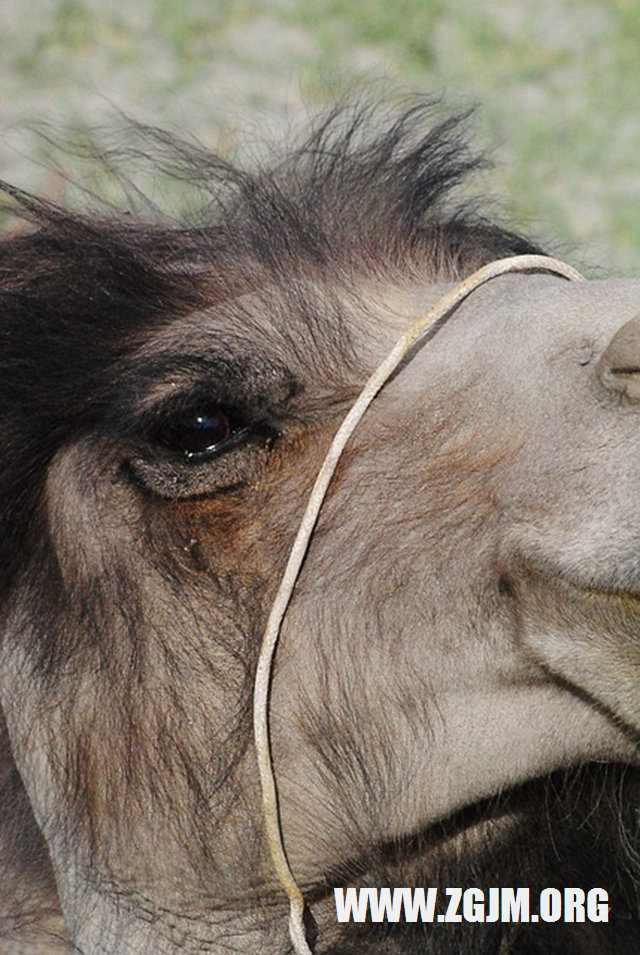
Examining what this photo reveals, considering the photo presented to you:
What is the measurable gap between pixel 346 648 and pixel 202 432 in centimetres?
40

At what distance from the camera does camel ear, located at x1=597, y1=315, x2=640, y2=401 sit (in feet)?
6.38

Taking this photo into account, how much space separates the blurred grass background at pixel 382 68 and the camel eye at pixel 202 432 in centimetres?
437

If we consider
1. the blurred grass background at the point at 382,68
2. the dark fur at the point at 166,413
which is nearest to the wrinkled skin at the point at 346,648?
the dark fur at the point at 166,413

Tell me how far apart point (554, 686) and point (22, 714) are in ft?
3.02

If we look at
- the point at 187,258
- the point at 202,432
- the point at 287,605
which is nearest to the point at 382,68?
the point at 187,258

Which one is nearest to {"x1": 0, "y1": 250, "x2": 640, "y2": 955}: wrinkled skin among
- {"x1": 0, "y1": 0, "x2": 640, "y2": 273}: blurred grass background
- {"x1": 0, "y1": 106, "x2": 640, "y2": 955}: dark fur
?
{"x1": 0, "y1": 106, "x2": 640, "y2": 955}: dark fur

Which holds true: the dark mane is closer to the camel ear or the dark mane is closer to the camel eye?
the camel eye

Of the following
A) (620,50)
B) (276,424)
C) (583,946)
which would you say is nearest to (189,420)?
(276,424)

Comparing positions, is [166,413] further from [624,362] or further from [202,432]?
[624,362]

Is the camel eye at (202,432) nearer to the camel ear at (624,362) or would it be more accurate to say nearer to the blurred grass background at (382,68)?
the camel ear at (624,362)

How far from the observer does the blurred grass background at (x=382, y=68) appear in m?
6.77

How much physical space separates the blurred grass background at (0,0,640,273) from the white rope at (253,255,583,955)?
170 inches

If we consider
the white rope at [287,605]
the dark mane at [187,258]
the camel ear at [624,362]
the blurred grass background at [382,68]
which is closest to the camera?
the camel ear at [624,362]

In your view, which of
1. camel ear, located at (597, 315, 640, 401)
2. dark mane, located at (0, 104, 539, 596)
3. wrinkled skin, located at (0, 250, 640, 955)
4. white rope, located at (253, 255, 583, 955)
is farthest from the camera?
dark mane, located at (0, 104, 539, 596)
